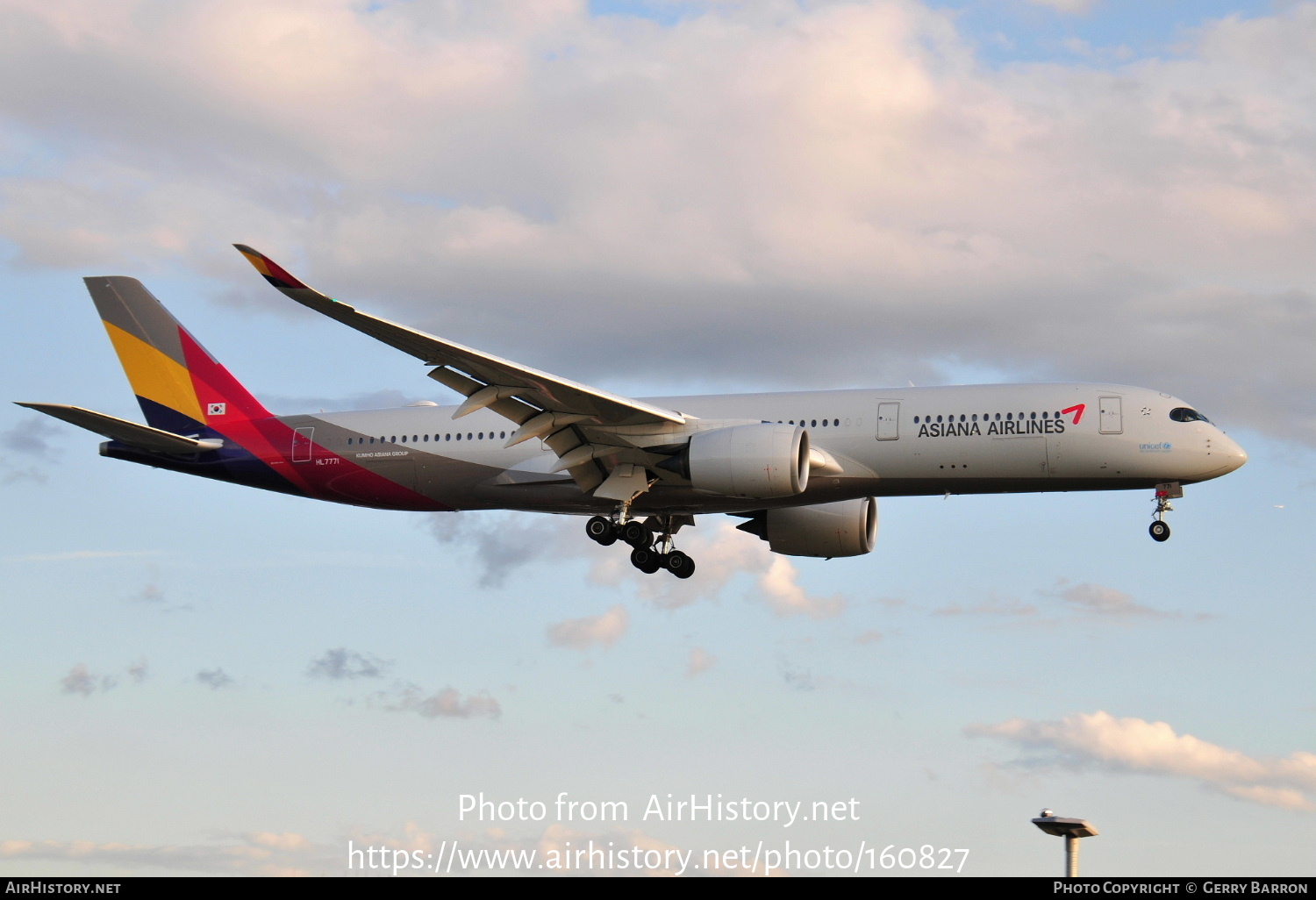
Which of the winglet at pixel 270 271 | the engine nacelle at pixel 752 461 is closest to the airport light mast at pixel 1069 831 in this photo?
the engine nacelle at pixel 752 461

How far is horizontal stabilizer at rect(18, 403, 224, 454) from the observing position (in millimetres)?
35344

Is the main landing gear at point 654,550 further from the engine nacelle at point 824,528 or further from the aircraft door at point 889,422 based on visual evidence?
the aircraft door at point 889,422

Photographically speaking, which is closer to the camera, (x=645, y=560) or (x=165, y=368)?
(x=645, y=560)

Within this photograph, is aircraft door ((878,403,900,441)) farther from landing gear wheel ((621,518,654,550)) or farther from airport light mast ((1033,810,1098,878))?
airport light mast ((1033,810,1098,878))

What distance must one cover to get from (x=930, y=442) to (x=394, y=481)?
1456 centimetres

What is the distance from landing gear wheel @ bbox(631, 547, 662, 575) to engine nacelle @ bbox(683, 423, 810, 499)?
607 cm

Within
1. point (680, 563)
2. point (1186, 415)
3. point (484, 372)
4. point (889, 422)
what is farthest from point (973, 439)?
point (484, 372)

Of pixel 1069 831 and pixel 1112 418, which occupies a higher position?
pixel 1112 418

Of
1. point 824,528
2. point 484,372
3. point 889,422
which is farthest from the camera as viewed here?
point 824,528

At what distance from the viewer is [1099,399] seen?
112 feet

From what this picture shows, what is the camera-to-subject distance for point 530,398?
34062mm

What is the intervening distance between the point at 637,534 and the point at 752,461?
675 centimetres

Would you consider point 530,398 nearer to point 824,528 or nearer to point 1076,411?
point 824,528
